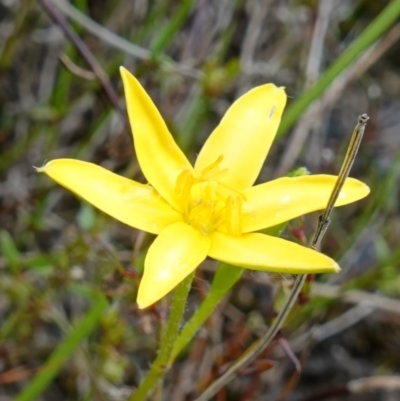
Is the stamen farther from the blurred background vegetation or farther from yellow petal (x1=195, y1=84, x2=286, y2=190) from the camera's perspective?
the blurred background vegetation

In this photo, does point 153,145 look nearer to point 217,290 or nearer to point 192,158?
point 217,290

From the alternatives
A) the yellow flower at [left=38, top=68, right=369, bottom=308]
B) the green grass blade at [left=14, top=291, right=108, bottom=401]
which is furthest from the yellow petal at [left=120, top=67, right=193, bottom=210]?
the green grass blade at [left=14, top=291, right=108, bottom=401]

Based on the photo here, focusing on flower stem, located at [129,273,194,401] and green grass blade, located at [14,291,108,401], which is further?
green grass blade, located at [14,291,108,401]

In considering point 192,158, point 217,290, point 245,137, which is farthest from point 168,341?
point 192,158

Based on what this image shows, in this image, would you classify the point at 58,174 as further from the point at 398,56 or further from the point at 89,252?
the point at 398,56

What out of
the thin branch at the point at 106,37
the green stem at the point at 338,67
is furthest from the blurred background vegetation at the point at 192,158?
the green stem at the point at 338,67

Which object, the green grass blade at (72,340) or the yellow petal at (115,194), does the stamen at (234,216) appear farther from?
the green grass blade at (72,340)
